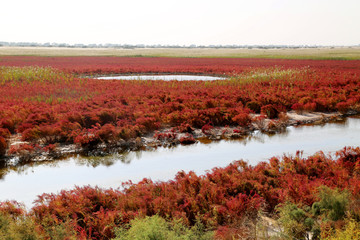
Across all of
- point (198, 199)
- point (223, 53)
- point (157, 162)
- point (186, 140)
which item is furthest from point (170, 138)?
point (223, 53)

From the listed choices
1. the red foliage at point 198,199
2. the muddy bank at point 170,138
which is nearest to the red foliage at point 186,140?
the muddy bank at point 170,138

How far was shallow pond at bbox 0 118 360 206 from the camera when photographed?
26.7 feet

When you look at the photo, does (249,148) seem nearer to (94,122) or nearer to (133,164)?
(133,164)

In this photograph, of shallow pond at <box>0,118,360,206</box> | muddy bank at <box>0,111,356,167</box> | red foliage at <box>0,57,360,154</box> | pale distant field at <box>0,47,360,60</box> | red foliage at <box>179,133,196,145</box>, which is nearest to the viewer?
shallow pond at <box>0,118,360,206</box>

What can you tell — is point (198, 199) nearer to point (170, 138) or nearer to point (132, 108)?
point (170, 138)

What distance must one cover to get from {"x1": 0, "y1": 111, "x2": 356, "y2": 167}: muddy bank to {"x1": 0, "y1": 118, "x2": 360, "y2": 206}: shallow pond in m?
0.50

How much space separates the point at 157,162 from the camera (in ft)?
31.8

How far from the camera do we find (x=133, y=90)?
787 inches

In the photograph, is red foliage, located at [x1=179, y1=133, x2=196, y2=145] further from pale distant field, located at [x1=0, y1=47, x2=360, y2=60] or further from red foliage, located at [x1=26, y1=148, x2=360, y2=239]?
pale distant field, located at [x1=0, y1=47, x2=360, y2=60]

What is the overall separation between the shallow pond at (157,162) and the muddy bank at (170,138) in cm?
50

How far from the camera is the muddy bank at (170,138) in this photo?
1016 cm

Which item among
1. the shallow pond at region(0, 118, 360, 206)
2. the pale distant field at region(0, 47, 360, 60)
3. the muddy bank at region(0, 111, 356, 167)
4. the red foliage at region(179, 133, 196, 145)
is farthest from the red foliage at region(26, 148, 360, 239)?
the pale distant field at region(0, 47, 360, 60)

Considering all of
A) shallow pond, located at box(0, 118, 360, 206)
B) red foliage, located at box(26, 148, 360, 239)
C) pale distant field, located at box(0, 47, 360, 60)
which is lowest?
shallow pond, located at box(0, 118, 360, 206)

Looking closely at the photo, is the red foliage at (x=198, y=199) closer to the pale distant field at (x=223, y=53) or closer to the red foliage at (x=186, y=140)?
the red foliage at (x=186, y=140)
